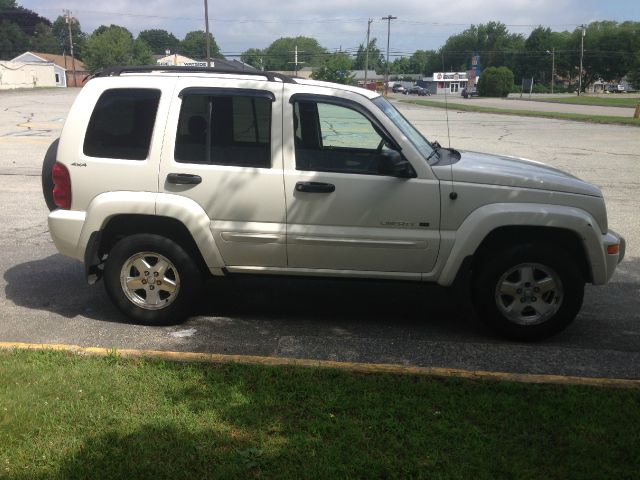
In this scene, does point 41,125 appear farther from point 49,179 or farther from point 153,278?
point 153,278

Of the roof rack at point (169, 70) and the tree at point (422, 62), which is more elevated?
the tree at point (422, 62)

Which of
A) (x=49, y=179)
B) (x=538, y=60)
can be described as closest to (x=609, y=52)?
(x=538, y=60)

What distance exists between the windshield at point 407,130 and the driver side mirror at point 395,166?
243 mm

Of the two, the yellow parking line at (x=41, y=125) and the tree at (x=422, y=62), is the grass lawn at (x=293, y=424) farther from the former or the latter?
the tree at (x=422, y=62)

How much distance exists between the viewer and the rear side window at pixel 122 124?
5.11m

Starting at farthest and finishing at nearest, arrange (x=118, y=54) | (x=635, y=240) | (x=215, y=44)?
1. (x=215, y=44)
2. (x=118, y=54)
3. (x=635, y=240)

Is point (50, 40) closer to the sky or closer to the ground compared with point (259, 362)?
closer to the sky

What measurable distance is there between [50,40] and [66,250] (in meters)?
147

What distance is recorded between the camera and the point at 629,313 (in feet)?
18.8

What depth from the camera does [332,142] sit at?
5223 millimetres

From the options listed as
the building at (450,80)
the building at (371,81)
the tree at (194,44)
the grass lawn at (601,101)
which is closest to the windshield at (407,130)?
the building at (450,80)

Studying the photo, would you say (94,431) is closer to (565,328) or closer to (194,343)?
(194,343)

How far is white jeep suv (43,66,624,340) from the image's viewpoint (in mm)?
4883

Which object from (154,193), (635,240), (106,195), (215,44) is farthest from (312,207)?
(215,44)
